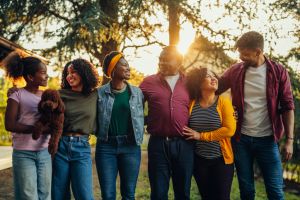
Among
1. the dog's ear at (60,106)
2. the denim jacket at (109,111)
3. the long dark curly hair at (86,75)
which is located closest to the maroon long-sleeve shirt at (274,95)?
the denim jacket at (109,111)

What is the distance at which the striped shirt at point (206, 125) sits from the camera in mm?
3848

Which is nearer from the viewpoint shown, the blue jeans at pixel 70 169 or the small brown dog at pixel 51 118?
the small brown dog at pixel 51 118

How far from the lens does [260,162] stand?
397 cm

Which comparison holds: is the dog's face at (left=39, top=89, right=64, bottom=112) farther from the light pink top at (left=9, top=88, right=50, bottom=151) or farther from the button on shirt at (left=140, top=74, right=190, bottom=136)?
the button on shirt at (left=140, top=74, right=190, bottom=136)

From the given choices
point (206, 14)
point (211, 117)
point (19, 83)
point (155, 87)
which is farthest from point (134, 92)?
point (206, 14)

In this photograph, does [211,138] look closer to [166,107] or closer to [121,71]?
[166,107]

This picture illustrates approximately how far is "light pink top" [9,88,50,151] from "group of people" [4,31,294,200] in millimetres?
58

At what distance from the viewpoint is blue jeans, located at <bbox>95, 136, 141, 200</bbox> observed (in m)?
3.79

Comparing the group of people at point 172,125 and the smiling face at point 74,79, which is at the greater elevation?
the smiling face at point 74,79

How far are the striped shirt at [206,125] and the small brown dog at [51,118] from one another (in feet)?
4.24

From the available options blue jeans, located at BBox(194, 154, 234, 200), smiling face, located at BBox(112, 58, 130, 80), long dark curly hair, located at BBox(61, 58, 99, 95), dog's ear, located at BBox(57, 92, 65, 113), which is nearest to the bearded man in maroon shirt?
blue jeans, located at BBox(194, 154, 234, 200)

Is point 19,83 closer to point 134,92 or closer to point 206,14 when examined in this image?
point 134,92

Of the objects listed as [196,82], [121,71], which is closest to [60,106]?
[121,71]

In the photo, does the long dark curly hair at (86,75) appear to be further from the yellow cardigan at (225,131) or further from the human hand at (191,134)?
the yellow cardigan at (225,131)
